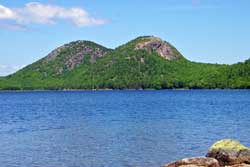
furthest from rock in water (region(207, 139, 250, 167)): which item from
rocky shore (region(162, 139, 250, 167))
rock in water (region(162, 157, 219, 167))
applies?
rock in water (region(162, 157, 219, 167))

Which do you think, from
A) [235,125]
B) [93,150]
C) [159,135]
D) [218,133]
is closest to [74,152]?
[93,150]

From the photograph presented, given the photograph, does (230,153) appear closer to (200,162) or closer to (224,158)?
(224,158)

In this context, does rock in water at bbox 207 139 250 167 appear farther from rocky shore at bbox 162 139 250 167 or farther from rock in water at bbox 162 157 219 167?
rock in water at bbox 162 157 219 167

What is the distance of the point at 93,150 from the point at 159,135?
12127 mm

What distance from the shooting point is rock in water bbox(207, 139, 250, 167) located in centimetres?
2842

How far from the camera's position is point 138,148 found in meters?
41.3

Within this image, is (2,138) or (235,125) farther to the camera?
(235,125)

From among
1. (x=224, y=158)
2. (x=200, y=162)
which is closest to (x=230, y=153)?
(x=224, y=158)

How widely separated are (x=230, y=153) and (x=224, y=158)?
0.46m

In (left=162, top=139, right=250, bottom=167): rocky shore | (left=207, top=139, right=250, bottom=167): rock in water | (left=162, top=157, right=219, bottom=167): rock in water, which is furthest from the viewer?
(left=207, top=139, right=250, bottom=167): rock in water

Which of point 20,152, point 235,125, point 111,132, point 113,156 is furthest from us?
point 235,125

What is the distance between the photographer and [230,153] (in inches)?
1136

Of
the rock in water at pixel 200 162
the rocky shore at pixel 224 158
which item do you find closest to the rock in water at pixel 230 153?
the rocky shore at pixel 224 158

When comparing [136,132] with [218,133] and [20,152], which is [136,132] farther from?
[20,152]
